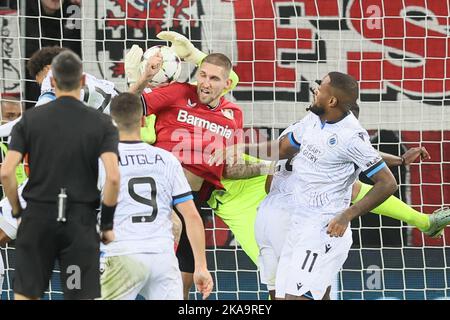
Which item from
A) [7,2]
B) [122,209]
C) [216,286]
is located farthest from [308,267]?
[7,2]

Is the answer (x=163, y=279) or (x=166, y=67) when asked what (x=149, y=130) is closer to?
(x=166, y=67)

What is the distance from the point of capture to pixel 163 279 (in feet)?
21.2

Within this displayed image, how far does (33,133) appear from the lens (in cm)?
594

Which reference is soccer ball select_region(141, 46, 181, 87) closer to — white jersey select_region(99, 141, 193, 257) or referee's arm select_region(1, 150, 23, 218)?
white jersey select_region(99, 141, 193, 257)

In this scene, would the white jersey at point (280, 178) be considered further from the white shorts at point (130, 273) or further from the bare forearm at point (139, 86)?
the white shorts at point (130, 273)

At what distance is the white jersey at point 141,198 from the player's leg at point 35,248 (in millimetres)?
507

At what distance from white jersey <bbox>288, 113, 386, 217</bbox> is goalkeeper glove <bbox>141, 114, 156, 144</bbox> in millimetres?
1282

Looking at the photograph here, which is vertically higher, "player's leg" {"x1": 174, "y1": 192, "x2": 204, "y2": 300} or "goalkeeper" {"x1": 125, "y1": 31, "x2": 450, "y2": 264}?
"goalkeeper" {"x1": 125, "y1": 31, "x2": 450, "y2": 264}

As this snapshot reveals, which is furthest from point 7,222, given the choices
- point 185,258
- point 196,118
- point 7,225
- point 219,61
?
point 219,61

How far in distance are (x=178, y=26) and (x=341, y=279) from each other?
2.90 metres

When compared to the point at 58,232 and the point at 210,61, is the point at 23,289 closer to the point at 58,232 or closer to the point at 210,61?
the point at 58,232

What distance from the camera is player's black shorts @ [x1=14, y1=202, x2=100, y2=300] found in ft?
19.5

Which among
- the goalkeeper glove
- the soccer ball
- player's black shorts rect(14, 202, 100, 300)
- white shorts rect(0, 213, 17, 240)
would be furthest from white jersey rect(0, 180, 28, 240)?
player's black shorts rect(14, 202, 100, 300)

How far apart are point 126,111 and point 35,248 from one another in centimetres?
95
